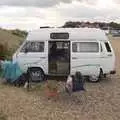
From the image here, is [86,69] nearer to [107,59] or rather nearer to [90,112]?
[107,59]

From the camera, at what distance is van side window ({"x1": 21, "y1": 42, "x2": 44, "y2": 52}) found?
19.7 meters

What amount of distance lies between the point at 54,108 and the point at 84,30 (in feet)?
21.6

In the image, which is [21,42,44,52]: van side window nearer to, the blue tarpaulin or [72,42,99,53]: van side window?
[72,42,99,53]: van side window

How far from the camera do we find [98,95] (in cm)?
1673

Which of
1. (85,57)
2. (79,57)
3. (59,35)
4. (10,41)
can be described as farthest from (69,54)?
(10,41)

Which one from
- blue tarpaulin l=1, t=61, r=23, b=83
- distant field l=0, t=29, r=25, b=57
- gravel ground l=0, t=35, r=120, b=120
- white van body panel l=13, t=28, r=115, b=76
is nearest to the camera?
gravel ground l=0, t=35, r=120, b=120

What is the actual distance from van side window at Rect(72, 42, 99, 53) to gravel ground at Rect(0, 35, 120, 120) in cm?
226

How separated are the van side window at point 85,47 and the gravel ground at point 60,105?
2.26 m

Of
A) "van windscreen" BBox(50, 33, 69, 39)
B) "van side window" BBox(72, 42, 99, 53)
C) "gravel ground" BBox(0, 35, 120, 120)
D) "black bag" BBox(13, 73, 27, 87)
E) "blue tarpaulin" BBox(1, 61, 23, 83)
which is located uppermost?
"van windscreen" BBox(50, 33, 69, 39)

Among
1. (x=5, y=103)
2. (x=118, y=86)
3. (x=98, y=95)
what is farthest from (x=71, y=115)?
(x=118, y=86)

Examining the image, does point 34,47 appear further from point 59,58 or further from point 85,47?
point 85,47

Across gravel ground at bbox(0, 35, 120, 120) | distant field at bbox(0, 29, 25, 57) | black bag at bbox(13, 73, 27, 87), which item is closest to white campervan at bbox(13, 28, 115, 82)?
black bag at bbox(13, 73, 27, 87)

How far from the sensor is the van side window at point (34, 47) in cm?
1973

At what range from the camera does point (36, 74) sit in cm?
1980
